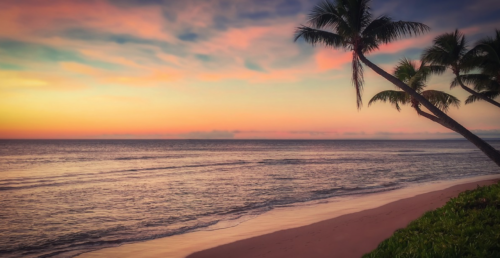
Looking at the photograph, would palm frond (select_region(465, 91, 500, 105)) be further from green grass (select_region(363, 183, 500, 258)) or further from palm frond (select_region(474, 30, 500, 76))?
green grass (select_region(363, 183, 500, 258))

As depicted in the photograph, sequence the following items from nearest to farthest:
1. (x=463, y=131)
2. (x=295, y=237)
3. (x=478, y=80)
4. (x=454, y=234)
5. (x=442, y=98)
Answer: (x=454, y=234)
(x=463, y=131)
(x=295, y=237)
(x=442, y=98)
(x=478, y=80)

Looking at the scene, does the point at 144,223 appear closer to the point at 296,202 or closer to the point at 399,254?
the point at 296,202

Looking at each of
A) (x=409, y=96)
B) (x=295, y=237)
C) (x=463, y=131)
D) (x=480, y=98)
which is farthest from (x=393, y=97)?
(x=480, y=98)

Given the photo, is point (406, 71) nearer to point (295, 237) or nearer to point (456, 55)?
point (456, 55)

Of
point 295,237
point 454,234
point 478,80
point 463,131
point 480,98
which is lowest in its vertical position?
point 295,237

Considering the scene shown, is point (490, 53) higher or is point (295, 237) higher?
point (490, 53)

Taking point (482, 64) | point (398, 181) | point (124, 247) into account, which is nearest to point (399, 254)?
point (124, 247)

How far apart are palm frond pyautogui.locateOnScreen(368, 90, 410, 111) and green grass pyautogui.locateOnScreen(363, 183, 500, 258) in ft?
22.5

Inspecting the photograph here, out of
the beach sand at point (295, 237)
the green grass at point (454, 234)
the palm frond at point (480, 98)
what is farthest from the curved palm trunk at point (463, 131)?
the palm frond at point (480, 98)

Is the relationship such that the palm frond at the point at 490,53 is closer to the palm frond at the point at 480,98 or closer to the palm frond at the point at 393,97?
the palm frond at the point at 393,97

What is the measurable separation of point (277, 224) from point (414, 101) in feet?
27.7

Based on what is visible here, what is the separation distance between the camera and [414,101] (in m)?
13.6

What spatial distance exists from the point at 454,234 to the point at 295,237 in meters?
5.54

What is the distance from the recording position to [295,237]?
1130cm
